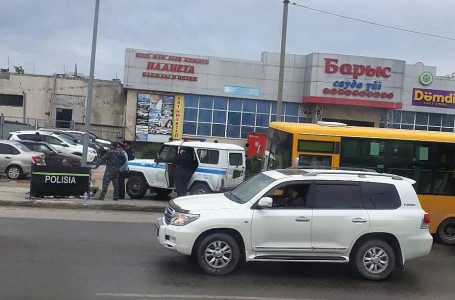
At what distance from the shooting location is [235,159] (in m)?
14.8

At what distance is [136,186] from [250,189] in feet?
24.8

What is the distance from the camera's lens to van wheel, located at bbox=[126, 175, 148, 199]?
14.8 meters

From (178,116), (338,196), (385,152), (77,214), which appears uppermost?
(178,116)

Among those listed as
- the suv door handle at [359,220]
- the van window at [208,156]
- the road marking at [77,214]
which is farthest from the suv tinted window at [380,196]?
the van window at [208,156]

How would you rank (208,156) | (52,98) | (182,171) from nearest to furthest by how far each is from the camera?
(182,171)
(208,156)
(52,98)

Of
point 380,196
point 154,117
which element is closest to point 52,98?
point 154,117

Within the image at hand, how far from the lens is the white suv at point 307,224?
7.20 meters

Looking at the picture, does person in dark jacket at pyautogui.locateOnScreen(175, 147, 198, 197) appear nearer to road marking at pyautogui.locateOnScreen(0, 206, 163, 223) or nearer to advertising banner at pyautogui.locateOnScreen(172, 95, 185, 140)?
road marking at pyautogui.locateOnScreen(0, 206, 163, 223)

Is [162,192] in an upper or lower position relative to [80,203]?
upper

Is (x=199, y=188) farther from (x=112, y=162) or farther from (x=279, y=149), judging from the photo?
(x=279, y=149)

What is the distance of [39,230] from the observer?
9.96 meters

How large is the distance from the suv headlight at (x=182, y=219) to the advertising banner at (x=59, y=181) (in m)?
7.48

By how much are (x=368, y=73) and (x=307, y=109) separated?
16.7ft

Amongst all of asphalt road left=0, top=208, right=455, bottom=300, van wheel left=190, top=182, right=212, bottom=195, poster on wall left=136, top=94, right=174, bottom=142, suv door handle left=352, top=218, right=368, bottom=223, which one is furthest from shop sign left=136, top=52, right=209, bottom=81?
suv door handle left=352, top=218, right=368, bottom=223
